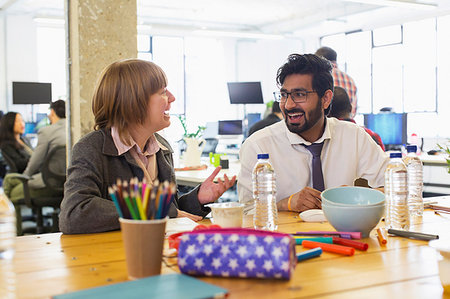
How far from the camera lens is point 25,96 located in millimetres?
10406

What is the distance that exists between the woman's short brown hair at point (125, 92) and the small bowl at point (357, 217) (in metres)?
0.80

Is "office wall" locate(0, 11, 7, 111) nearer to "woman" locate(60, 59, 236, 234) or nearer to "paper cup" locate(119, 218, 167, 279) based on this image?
"woman" locate(60, 59, 236, 234)

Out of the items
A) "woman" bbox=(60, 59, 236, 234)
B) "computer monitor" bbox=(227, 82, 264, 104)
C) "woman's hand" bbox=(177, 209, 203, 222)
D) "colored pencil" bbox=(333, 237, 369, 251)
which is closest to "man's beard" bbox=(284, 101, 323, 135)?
"woman" bbox=(60, 59, 236, 234)

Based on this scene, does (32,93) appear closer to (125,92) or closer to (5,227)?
(125,92)

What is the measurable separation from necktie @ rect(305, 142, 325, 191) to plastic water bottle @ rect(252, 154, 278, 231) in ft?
1.49

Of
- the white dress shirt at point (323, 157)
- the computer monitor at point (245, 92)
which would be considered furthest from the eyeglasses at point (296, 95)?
the computer monitor at point (245, 92)

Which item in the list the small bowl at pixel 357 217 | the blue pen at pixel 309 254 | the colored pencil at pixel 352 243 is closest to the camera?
the blue pen at pixel 309 254

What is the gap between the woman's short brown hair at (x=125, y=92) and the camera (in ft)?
6.34

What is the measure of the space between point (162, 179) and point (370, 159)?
984 millimetres

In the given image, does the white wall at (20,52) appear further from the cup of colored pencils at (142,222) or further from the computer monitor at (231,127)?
the cup of colored pencils at (142,222)

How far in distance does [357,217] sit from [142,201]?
685 mm

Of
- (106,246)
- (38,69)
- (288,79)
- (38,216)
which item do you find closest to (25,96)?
(38,69)

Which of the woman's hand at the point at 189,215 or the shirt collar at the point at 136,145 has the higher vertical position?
the shirt collar at the point at 136,145

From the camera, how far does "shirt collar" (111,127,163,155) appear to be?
1.92m
